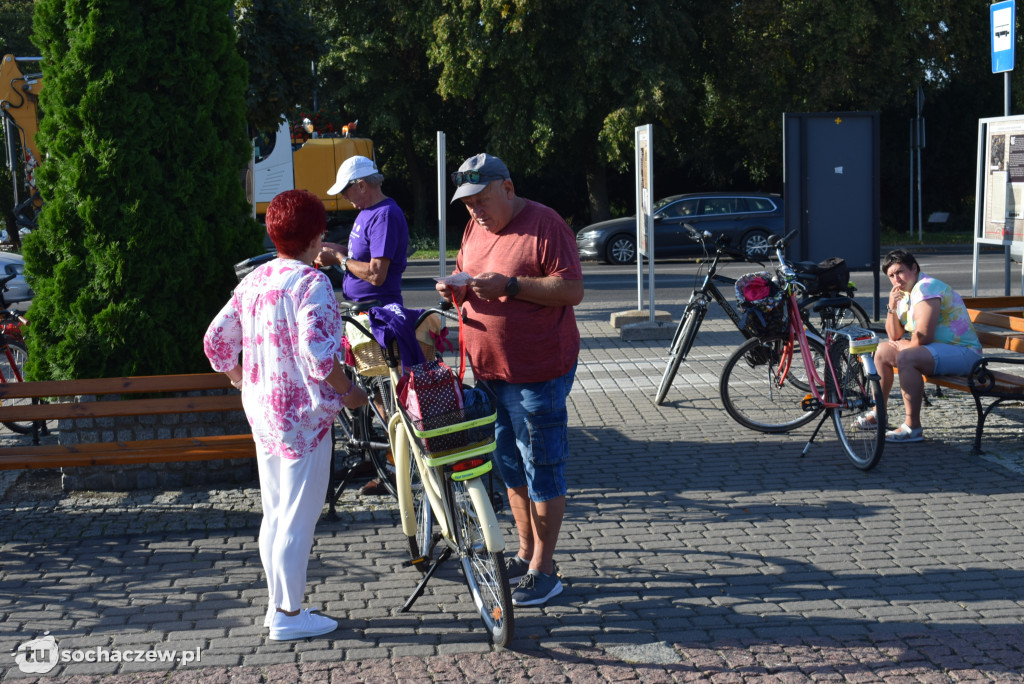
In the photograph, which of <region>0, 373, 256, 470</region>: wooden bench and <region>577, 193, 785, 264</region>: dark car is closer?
<region>0, 373, 256, 470</region>: wooden bench

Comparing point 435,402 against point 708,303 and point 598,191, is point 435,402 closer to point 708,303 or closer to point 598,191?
point 708,303

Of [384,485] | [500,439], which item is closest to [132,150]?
[384,485]

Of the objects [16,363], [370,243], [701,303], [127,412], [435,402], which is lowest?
[16,363]

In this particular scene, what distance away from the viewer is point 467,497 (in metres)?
4.49

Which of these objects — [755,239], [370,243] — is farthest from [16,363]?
[755,239]

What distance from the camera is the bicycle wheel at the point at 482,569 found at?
163 inches

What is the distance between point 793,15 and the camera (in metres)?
27.0

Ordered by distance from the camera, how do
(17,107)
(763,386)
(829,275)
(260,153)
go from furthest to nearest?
(260,153) < (17,107) < (829,275) < (763,386)

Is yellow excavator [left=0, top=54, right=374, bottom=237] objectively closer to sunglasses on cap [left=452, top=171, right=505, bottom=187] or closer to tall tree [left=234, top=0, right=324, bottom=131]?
tall tree [left=234, top=0, right=324, bottom=131]

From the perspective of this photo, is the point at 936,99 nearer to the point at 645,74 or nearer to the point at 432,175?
the point at 645,74

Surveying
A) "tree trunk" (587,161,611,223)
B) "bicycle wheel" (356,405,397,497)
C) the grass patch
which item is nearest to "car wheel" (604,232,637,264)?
"tree trunk" (587,161,611,223)

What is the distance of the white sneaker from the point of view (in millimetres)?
4355

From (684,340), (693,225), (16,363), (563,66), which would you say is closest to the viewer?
(684,340)

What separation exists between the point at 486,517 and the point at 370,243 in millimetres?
2521
